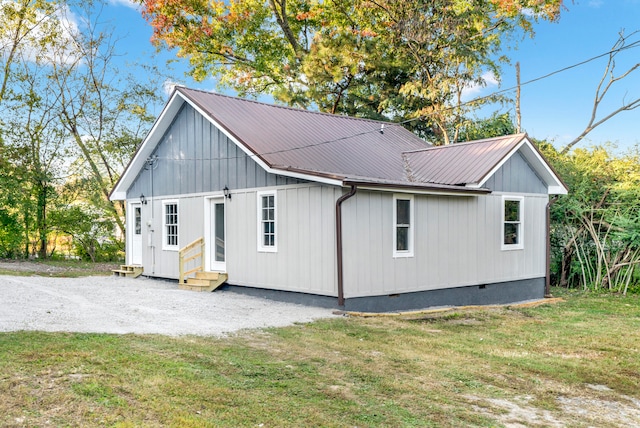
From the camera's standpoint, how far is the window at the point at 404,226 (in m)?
12.0

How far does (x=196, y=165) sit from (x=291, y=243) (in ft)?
13.8

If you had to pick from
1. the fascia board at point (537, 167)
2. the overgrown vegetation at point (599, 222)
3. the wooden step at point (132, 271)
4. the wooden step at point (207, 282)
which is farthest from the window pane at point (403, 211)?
the wooden step at point (132, 271)

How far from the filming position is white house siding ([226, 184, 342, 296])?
11281 millimetres

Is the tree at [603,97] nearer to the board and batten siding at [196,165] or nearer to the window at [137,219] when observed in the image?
the board and batten siding at [196,165]

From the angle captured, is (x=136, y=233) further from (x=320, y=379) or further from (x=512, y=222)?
(x=320, y=379)

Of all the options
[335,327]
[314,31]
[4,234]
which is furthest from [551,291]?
[4,234]

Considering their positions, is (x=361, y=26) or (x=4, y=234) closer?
(x=4, y=234)

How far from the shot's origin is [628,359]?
8.11m

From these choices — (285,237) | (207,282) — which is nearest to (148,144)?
(207,282)

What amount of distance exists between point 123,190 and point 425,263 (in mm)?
10145

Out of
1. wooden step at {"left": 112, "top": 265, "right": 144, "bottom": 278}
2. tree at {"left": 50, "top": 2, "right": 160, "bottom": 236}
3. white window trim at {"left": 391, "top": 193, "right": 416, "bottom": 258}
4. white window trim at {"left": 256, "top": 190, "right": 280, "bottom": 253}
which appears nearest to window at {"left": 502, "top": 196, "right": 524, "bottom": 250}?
A: white window trim at {"left": 391, "top": 193, "right": 416, "bottom": 258}

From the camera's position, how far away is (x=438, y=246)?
12.7 meters

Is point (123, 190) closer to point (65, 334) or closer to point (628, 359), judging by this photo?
point (65, 334)

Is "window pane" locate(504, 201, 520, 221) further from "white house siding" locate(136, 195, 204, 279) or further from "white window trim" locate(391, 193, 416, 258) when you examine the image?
"white house siding" locate(136, 195, 204, 279)
